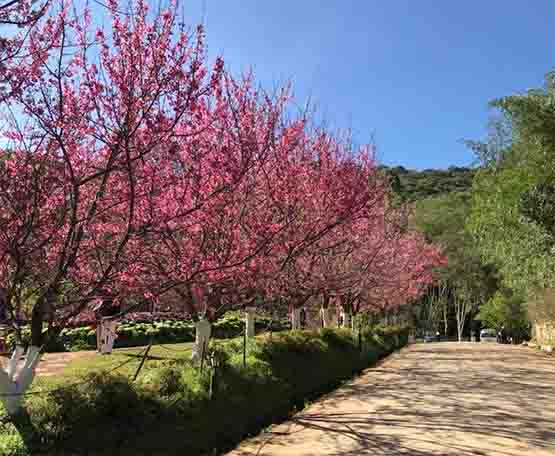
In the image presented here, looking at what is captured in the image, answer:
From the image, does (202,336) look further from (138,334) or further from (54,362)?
(138,334)

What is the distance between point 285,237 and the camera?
7148mm

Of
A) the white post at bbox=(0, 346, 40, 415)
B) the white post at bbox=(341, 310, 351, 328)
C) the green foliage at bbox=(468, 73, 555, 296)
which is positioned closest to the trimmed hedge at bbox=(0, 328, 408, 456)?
the white post at bbox=(0, 346, 40, 415)

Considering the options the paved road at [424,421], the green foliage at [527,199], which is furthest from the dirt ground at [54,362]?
the green foliage at [527,199]

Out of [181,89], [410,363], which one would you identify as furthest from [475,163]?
[181,89]

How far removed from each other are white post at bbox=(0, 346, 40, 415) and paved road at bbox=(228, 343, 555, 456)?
88.4 inches

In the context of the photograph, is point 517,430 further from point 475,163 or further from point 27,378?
point 475,163

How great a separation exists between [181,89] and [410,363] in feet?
47.8

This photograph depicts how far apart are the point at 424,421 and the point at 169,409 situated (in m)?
3.54

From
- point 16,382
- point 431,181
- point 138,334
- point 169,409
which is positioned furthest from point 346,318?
point 431,181

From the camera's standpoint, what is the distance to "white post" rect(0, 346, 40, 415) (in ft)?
15.4

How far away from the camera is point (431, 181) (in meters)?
60.3

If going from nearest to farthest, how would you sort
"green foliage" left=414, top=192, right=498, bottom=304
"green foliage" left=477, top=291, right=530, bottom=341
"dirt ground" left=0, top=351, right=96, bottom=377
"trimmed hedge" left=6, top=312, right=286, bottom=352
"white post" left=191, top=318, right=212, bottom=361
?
"white post" left=191, top=318, right=212, bottom=361 → "dirt ground" left=0, top=351, right=96, bottom=377 → "trimmed hedge" left=6, top=312, right=286, bottom=352 → "green foliage" left=477, top=291, right=530, bottom=341 → "green foliage" left=414, top=192, right=498, bottom=304

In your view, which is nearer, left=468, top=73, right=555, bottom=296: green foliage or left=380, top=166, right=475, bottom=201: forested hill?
left=468, top=73, right=555, bottom=296: green foliage

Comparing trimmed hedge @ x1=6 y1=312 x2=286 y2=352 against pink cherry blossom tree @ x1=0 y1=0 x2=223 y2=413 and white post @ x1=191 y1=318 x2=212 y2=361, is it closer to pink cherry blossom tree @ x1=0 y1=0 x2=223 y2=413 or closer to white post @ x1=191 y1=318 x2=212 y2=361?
white post @ x1=191 y1=318 x2=212 y2=361
